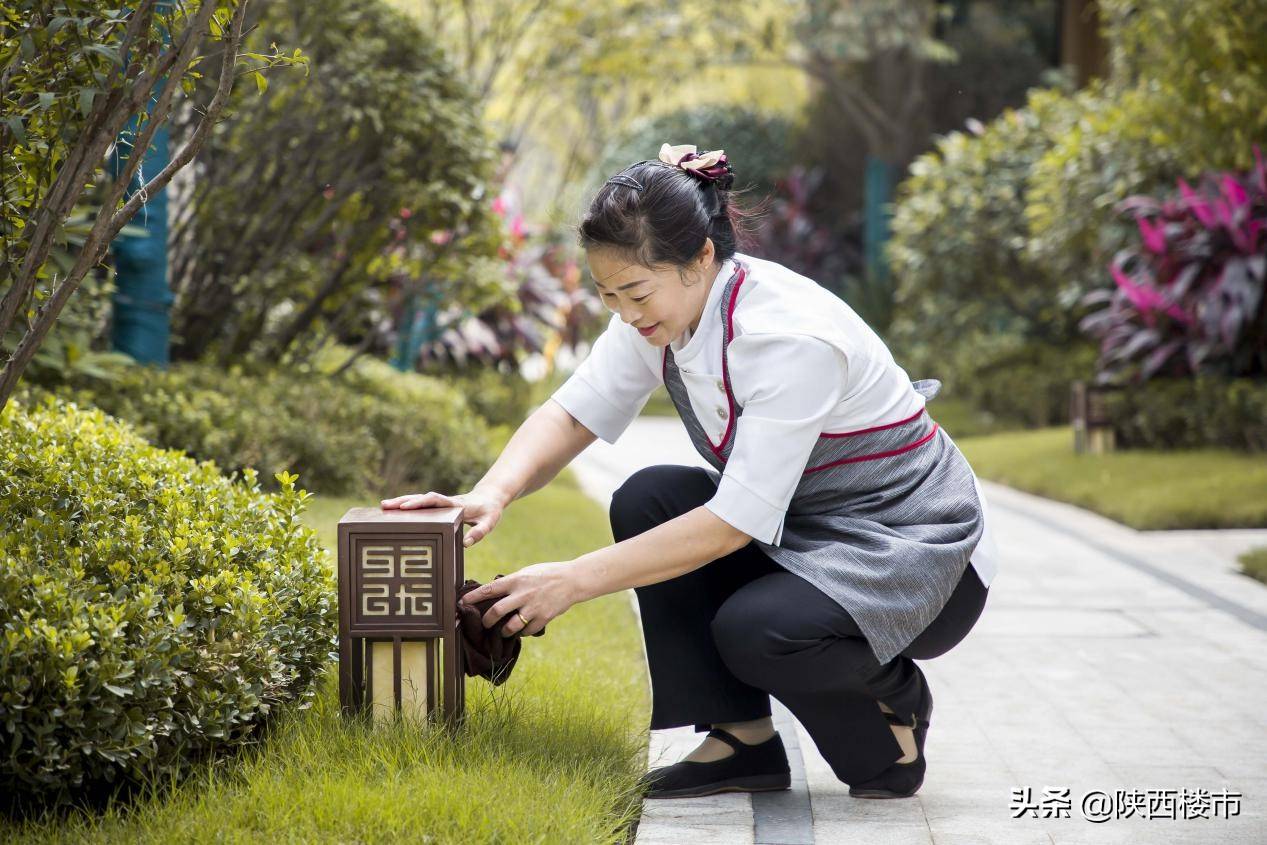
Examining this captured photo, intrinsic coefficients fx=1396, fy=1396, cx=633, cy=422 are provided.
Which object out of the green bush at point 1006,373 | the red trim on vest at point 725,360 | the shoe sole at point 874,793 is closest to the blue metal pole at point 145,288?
the red trim on vest at point 725,360

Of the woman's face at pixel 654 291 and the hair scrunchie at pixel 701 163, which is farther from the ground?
the hair scrunchie at pixel 701 163

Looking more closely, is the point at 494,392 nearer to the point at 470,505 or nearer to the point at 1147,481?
the point at 1147,481

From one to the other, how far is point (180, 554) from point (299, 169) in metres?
4.41

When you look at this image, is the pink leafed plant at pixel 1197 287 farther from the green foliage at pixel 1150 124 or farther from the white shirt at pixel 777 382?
the white shirt at pixel 777 382

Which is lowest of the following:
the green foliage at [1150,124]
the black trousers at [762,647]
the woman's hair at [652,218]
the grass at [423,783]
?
the grass at [423,783]

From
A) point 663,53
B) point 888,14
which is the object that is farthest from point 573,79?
point 888,14

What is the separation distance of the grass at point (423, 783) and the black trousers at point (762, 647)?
250 mm

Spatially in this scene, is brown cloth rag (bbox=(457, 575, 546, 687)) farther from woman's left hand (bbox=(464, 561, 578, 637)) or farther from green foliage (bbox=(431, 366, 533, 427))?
green foliage (bbox=(431, 366, 533, 427))

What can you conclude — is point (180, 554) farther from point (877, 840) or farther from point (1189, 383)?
point (1189, 383)

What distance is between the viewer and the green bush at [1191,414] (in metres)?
7.91

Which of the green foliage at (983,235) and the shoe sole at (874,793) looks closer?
the shoe sole at (874,793)

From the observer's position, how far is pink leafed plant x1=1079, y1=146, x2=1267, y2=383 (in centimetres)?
793

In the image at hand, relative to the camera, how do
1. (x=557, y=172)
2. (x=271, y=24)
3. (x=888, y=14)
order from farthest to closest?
(x=557, y=172) < (x=888, y=14) < (x=271, y=24)

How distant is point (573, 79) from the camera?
15.0 m
